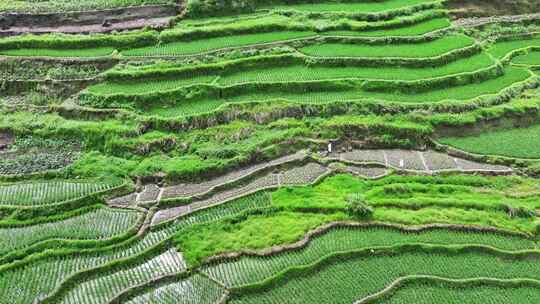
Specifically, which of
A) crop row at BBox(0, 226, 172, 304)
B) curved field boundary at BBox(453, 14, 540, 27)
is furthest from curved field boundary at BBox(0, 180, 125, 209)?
curved field boundary at BBox(453, 14, 540, 27)

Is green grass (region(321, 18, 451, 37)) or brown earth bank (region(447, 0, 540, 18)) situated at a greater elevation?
brown earth bank (region(447, 0, 540, 18))

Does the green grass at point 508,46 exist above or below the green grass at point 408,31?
below

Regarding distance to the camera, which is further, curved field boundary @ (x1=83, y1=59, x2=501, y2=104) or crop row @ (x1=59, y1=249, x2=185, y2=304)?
curved field boundary @ (x1=83, y1=59, x2=501, y2=104)

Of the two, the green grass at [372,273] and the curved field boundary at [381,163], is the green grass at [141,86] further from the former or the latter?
the green grass at [372,273]

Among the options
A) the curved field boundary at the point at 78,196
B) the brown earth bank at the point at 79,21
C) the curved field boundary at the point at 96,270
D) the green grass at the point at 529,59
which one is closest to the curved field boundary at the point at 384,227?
the curved field boundary at the point at 96,270

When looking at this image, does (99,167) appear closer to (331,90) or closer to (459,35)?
(331,90)

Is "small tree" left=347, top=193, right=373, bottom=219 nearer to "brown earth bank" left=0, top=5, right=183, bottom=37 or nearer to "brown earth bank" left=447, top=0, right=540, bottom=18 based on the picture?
"brown earth bank" left=0, top=5, right=183, bottom=37

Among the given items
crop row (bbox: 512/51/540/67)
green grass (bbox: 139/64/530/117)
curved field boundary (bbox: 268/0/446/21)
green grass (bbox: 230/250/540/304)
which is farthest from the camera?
curved field boundary (bbox: 268/0/446/21)

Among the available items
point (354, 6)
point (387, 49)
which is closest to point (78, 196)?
point (387, 49)
